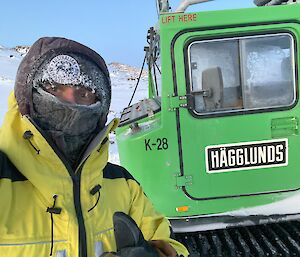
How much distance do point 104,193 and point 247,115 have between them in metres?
2.49

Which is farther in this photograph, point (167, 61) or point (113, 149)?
point (113, 149)

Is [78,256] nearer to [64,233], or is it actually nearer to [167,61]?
[64,233]

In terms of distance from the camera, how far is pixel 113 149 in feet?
30.7

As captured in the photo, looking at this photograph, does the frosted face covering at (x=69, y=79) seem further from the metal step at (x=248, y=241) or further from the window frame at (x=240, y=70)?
the metal step at (x=248, y=241)

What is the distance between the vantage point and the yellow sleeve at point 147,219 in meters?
1.68

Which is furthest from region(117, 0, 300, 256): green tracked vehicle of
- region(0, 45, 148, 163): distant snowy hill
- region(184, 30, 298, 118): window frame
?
region(0, 45, 148, 163): distant snowy hill

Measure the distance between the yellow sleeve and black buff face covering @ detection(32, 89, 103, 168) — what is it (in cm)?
30

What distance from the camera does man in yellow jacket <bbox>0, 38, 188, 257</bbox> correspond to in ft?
4.48

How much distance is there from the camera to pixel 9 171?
1.38 metres

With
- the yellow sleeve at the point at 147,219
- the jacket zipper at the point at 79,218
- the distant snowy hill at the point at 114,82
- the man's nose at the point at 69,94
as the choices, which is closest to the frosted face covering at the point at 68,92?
the man's nose at the point at 69,94

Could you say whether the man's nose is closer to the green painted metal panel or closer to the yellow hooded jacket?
the yellow hooded jacket

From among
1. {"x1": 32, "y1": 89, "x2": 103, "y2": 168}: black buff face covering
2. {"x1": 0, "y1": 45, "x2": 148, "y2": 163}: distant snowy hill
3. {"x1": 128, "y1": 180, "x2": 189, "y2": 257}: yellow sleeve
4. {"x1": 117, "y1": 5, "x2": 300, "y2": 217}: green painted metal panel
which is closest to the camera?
{"x1": 32, "y1": 89, "x2": 103, "y2": 168}: black buff face covering

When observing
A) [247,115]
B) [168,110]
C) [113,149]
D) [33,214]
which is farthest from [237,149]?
[113,149]

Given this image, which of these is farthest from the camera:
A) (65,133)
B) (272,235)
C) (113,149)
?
(113,149)
